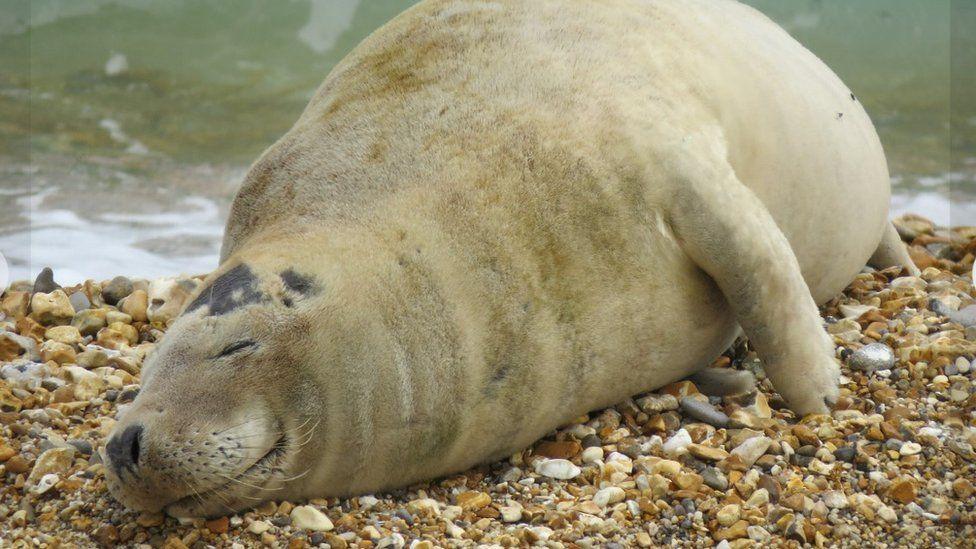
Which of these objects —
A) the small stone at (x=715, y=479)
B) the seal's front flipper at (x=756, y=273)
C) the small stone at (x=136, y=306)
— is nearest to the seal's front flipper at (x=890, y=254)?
the seal's front flipper at (x=756, y=273)

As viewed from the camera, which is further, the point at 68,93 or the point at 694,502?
the point at 68,93

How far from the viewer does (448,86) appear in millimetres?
3127

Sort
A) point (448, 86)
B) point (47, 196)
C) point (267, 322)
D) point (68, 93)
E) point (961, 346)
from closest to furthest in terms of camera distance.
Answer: point (267, 322) → point (448, 86) → point (961, 346) → point (47, 196) → point (68, 93)

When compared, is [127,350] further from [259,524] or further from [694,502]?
[694,502]

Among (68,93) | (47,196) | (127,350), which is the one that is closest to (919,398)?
(127,350)

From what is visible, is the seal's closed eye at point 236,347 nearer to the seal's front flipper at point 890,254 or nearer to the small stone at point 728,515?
the small stone at point 728,515

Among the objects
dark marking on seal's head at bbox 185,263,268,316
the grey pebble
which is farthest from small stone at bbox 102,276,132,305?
dark marking on seal's head at bbox 185,263,268,316

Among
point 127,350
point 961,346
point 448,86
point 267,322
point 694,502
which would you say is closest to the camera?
point 267,322

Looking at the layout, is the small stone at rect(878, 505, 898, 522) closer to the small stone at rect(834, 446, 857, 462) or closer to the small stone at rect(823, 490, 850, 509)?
the small stone at rect(823, 490, 850, 509)

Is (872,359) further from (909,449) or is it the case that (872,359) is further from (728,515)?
(728,515)

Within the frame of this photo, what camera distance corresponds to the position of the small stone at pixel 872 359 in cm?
347

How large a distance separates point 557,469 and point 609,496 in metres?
0.19

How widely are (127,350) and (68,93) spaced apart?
7.00m

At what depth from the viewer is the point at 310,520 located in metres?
2.63
